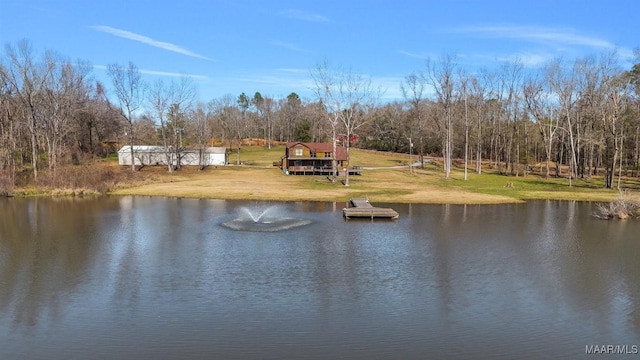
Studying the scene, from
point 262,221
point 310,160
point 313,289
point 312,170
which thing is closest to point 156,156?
point 310,160

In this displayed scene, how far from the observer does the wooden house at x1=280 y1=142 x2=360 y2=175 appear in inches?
2766

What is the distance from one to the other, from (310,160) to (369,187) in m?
22.2

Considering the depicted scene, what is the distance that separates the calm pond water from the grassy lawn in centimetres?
1440

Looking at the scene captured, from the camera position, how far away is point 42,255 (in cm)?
2331

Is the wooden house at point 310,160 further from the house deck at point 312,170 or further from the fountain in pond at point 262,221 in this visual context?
the fountain in pond at point 262,221

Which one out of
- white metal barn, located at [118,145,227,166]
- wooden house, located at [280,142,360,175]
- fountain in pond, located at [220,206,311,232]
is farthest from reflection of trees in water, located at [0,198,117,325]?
white metal barn, located at [118,145,227,166]

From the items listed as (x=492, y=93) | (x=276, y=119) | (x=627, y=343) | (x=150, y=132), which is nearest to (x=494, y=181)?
(x=492, y=93)

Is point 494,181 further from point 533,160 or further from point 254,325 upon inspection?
point 254,325

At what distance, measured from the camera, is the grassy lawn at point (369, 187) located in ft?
156

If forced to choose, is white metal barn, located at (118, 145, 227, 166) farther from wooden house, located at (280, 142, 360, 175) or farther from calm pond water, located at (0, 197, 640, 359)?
calm pond water, located at (0, 197, 640, 359)

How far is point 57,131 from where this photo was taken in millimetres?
66000

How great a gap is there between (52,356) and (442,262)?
15.9m

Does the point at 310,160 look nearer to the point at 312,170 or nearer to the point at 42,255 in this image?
the point at 312,170

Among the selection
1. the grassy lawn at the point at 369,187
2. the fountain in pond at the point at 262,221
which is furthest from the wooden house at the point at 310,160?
the fountain in pond at the point at 262,221
